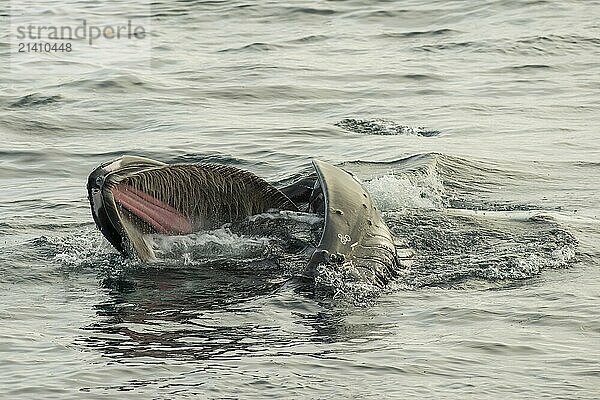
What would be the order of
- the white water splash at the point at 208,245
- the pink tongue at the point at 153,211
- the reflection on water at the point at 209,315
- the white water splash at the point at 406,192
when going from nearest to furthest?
the reflection on water at the point at 209,315 < the pink tongue at the point at 153,211 < the white water splash at the point at 208,245 < the white water splash at the point at 406,192

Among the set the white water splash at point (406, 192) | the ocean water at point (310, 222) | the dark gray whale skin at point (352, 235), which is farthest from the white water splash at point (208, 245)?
the white water splash at point (406, 192)

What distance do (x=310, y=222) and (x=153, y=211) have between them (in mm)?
1163

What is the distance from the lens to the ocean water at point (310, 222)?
6.45 metres

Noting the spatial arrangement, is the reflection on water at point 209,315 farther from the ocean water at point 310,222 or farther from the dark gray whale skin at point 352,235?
the dark gray whale skin at point 352,235

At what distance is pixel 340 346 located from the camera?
22.1ft

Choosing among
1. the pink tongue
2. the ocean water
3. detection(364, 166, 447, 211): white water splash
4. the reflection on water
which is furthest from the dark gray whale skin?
detection(364, 166, 447, 211): white water splash

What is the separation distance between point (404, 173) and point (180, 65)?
856 centimetres

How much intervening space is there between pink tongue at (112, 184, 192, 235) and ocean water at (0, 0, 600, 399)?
4.3 inches

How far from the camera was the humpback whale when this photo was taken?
7727 mm

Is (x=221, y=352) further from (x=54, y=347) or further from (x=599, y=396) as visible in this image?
(x=599, y=396)

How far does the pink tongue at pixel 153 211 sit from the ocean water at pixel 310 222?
11 centimetres

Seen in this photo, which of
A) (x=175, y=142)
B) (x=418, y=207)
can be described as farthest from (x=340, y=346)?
(x=175, y=142)

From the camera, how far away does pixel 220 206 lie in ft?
28.5

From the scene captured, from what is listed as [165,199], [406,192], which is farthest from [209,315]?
[406,192]
